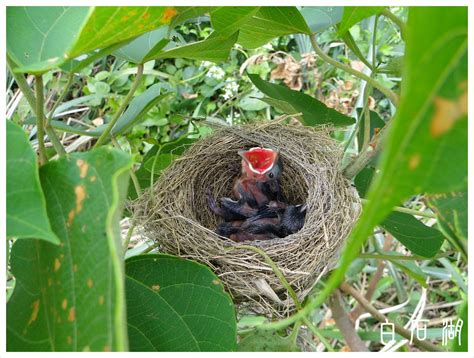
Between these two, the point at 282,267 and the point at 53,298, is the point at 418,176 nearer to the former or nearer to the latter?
the point at 53,298

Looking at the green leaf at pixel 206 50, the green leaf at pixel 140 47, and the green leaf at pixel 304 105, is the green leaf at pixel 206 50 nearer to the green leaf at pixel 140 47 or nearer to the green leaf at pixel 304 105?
the green leaf at pixel 140 47

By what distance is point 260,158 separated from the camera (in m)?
1.33

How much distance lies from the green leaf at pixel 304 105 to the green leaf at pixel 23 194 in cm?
64

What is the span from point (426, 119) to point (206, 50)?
598 millimetres

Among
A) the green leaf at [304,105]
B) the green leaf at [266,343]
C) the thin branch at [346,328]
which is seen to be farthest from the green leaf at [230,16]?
the thin branch at [346,328]

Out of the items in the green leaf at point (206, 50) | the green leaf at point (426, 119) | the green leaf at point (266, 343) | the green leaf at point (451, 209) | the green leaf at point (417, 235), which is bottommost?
the green leaf at point (266, 343)

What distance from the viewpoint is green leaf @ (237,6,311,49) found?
918 mm

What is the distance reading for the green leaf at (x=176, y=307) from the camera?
0.76 m

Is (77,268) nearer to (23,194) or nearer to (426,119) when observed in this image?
(23,194)

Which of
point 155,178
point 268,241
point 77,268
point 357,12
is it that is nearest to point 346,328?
point 268,241

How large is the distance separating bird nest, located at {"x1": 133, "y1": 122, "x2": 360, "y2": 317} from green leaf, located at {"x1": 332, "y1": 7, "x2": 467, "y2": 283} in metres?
0.61

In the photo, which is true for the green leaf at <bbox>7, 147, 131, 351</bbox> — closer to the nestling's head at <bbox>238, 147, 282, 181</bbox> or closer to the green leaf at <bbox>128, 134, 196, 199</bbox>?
the green leaf at <bbox>128, 134, 196, 199</bbox>

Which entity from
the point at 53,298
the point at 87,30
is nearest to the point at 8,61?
the point at 87,30

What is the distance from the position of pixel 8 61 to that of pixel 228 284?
523 mm
